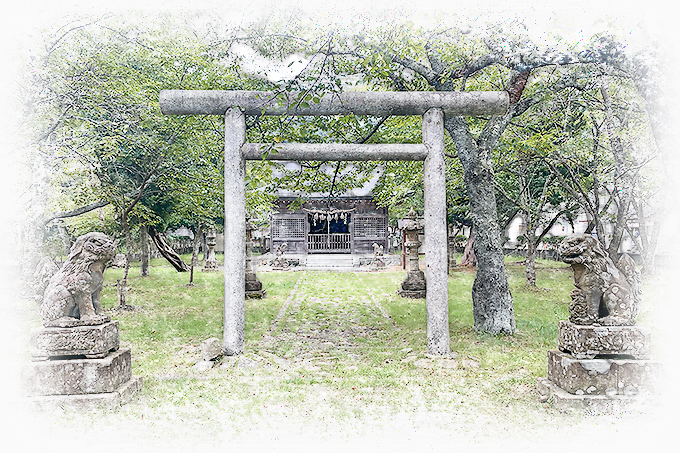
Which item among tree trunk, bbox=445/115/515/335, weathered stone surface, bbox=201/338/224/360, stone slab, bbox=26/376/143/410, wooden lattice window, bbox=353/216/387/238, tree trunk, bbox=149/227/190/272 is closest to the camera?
stone slab, bbox=26/376/143/410

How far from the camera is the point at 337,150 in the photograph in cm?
615

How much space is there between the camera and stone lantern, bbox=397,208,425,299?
12.6 meters

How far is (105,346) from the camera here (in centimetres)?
429

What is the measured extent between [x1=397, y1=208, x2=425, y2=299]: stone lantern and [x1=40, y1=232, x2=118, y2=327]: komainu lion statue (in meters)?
9.51

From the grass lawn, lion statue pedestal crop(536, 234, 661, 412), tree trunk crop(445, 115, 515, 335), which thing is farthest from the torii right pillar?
lion statue pedestal crop(536, 234, 661, 412)

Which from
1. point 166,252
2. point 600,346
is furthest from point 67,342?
point 166,252

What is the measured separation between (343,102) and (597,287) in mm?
4008

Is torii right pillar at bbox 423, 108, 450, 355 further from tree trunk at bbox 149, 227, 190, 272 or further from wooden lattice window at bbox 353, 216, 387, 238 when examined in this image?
wooden lattice window at bbox 353, 216, 387, 238

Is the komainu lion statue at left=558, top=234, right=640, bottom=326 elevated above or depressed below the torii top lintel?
below

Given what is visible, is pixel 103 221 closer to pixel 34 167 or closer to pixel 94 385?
pixel 34 167

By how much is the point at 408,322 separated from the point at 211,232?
14.1m

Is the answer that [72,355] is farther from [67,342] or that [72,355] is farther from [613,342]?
[613,342]

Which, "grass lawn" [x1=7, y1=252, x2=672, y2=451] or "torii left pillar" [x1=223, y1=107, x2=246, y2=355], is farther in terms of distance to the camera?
"torii left pillar" [x1=223, y1=107, x2=246, y2=355]

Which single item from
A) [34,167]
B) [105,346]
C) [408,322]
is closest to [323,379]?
[105,346]
